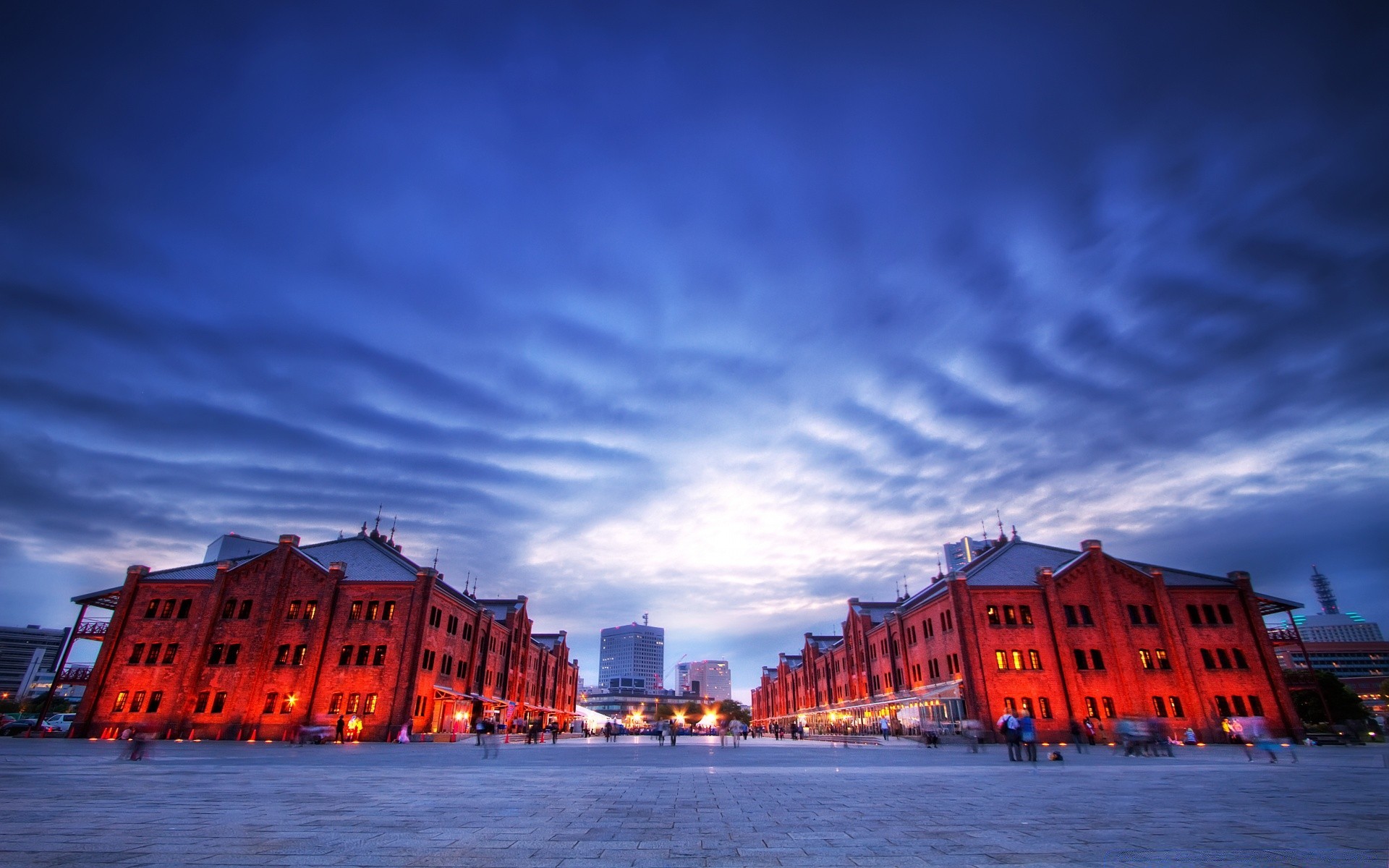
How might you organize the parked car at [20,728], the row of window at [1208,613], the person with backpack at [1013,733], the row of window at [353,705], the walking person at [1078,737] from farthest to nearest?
the row of window at [1208,613], the row of window at [353,705], the parked car at [20,728], the walking person at [1078,737], the person with backpack at [1013,733]

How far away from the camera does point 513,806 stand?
10.7m

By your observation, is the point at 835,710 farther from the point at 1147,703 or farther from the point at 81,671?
the point at 81,671

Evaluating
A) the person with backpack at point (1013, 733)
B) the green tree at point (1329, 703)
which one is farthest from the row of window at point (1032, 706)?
the green tree at point (1329, 703)

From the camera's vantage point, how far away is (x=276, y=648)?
44.8 metres

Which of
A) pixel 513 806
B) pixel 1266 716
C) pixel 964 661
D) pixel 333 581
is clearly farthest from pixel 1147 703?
pixel 333 581

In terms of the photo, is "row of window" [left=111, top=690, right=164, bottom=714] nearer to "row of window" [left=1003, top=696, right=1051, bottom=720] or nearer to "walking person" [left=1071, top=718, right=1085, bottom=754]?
"walking person" [left=1071, top=718, right=1085, bottom=754]

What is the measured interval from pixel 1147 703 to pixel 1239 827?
45215mm

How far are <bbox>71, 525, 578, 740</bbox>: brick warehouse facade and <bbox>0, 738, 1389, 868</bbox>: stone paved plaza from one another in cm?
2524

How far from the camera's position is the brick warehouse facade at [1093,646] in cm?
4406

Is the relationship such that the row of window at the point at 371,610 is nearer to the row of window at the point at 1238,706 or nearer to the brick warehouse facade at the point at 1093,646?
the brick warehouse facade at the point at 1093,646

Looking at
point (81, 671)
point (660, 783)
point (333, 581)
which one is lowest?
point (660, 783)

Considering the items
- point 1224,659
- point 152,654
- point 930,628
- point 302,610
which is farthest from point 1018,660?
point 152,654

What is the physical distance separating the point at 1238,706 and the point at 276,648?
68.8 m

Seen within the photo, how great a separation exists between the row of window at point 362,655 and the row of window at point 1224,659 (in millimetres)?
59084
